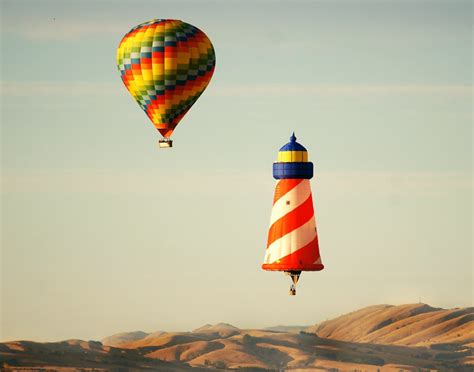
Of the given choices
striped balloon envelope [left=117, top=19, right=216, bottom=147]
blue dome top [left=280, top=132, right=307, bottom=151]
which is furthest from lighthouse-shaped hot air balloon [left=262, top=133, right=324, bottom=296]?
striped balloon envelope [left=117, top=19, right=216, bottom=147]

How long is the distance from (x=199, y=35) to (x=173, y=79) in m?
5.25

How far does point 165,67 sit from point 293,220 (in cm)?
2330

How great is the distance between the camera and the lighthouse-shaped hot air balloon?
4710 inches

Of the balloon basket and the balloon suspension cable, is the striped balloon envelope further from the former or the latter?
the balloon suspension cable

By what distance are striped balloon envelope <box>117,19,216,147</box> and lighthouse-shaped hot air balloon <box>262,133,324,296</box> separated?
19.4 metres

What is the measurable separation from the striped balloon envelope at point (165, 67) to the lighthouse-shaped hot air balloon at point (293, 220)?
63.8 ft

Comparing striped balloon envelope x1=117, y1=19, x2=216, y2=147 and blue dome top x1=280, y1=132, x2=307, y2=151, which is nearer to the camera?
blue dome top x1=280, y1=132, x2=307, y2=151

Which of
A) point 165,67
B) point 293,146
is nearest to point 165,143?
point 165,67

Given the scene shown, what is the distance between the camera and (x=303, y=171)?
11969 cm

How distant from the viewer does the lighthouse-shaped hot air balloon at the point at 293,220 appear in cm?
11962

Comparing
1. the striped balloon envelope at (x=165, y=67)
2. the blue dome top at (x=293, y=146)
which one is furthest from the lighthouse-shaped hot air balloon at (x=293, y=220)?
the striped balloon envelope at (x=165, y=67)

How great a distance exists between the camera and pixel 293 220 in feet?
396

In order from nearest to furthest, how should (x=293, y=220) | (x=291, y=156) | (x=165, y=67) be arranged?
(x=291, y=156), (x=293, y=220), (x=165, y=67)

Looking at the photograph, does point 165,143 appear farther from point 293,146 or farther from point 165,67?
point 293,146
